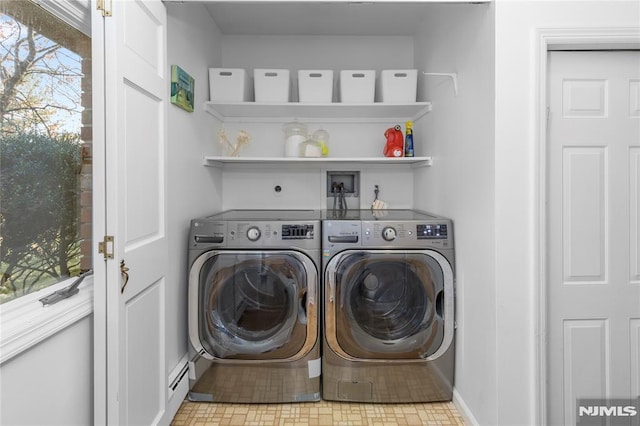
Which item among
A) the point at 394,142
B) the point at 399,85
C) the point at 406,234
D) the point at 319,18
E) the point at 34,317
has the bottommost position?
the point at 34,317

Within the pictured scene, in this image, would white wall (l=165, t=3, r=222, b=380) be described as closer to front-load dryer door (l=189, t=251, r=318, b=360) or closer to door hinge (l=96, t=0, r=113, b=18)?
front-load dryer door (l=189, t=251, r=318, b=360)

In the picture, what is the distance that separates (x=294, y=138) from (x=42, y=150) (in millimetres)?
1640

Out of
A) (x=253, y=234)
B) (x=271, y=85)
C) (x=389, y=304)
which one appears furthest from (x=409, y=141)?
(x=253, y=234)

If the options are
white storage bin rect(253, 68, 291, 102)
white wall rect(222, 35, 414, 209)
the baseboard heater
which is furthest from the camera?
white wall rect(222, 35, 414, 209)

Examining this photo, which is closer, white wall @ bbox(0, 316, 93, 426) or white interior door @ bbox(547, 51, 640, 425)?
white wall @ bbox(0, 316, 93, 426)

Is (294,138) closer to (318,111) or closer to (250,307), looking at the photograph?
(318,111)

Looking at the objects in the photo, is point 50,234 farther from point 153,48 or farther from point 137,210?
point 153,48

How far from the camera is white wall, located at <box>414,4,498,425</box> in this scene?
178 cm

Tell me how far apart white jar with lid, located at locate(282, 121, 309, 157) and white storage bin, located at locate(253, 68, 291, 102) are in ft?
0.76

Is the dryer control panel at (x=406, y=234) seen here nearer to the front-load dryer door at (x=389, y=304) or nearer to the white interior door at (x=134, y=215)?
the front-load dryer door at (x=389, y=304)

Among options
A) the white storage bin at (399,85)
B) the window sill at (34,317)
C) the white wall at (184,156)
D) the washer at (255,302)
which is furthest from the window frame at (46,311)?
the white storage bin at (399,85)

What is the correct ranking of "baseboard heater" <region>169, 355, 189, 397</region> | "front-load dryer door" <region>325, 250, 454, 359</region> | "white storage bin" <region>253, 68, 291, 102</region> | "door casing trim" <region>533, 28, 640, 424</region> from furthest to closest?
"white storage bin" <region>253, 68, 291, 102</region> → "front-load dryer door" <region>325, 250, 454, 359</region> → "baseboard heater" <region>169, 355, 189, 397</region> → "door casing trim" <region>533, 28, 640, 424</region>

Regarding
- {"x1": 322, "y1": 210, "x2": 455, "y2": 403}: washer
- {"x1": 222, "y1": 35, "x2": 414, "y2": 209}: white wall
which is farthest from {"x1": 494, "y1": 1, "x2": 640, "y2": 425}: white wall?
{"x1": 222, "y1": 35, "x2": 414, "y2": 209}: white wall

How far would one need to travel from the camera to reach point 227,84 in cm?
263
